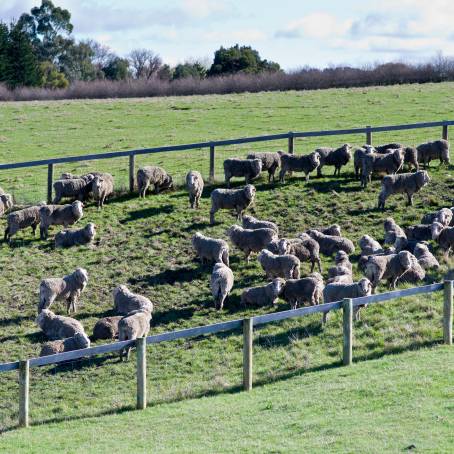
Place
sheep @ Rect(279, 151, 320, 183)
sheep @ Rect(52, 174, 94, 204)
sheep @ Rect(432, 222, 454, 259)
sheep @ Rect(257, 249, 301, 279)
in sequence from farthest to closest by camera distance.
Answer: sheep @ Rect(279, 151, 320, 183) → sheep @ Rect(52, 174, 94, 204) → sheep @ Rect(432, 222, 454, 259) → sheep @ Rect(257, 249, 301, 279)

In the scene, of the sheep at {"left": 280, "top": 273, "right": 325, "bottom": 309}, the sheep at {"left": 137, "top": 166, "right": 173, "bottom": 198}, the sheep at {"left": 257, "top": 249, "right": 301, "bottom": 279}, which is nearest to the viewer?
the sheep at {"left": 280, "top": 273, "right": 325, "bottom": 309}

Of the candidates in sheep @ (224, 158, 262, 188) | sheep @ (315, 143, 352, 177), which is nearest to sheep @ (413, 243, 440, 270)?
sheep @ (224, 158, 262, 188)

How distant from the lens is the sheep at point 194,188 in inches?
1104

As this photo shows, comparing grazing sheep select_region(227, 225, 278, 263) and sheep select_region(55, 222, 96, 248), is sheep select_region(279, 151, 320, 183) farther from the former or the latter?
sheep select_region(55, 222, 96, 248)

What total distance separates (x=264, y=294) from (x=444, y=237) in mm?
5218

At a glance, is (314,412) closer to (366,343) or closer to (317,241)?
(366,343)

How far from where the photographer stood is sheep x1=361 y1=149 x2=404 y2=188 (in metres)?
29.5

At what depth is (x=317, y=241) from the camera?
24.2m

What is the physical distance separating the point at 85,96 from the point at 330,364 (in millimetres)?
50301

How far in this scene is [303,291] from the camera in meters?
20.2

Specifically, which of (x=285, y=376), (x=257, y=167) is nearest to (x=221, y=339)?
(x=285, y=376)

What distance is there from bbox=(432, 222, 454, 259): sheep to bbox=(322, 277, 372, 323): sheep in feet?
14.7

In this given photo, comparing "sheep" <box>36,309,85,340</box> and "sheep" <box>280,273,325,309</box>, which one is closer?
"sheep" <box>36,309,85,340</box>

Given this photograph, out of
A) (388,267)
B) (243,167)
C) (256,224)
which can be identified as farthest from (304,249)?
(243,167)
